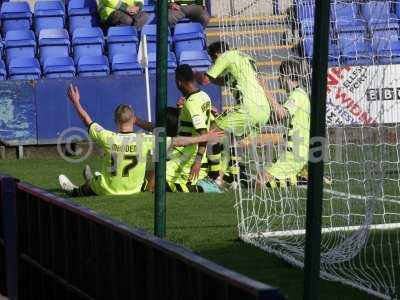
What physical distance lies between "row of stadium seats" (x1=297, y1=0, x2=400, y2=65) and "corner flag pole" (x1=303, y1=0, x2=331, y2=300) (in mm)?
4051

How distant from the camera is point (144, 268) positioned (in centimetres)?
520

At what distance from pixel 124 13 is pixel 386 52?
13271 mm

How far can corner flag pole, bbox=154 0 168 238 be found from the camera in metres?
7.53

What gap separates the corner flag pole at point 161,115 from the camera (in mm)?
7527

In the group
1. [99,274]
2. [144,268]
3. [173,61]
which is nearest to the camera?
[144,268]

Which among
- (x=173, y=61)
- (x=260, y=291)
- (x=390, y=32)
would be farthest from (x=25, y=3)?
(x=260, y=291)

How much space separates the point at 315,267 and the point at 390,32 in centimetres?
512

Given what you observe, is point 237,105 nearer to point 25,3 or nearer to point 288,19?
point 288,19

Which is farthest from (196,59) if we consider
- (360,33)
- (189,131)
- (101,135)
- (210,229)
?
(360,33)

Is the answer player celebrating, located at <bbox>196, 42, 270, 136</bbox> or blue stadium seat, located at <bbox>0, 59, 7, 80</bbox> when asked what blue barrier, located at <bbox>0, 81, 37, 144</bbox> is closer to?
blue stadium seat, located at <bbox>0, 59, 7, 80</bbox>

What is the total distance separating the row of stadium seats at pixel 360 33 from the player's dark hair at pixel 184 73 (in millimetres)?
2329

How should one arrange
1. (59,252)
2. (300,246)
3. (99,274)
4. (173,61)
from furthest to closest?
(173,61), (300,246), (59,252), (99,274)

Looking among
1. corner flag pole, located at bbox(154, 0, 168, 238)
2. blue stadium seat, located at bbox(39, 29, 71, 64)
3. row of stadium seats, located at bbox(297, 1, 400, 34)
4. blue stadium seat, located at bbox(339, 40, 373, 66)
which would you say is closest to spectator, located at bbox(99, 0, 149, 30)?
blue stadium seat, located at bbox(39, 29, 71, 64)

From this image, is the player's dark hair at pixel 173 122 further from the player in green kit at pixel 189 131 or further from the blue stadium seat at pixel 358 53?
the blue stadium seat at pixel 358 53
